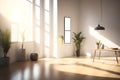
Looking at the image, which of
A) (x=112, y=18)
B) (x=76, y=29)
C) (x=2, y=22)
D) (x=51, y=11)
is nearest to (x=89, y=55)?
(x=76, y=29)

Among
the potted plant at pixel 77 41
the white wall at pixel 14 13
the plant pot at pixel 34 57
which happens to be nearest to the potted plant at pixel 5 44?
the white wall at pixel 14 13

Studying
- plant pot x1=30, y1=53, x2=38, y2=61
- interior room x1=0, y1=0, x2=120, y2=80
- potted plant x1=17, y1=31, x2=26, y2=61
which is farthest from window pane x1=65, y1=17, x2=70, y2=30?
potted plant x1=17, y1=31, x2=26, y2=61

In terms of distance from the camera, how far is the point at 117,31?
1081 cm

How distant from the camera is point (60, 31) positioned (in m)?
10.5

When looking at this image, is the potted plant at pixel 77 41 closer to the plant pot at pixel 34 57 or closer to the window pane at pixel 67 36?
the window pane at pixel 67 36

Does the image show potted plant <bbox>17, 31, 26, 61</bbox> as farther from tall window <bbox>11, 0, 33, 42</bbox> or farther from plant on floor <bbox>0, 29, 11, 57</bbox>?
plant on floor <bbox>0, 29, 11, 57</bbox>

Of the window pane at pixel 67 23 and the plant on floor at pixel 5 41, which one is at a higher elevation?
the window pane at pixel 67 23

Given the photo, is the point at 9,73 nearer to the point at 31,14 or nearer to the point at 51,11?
the point at 31,14

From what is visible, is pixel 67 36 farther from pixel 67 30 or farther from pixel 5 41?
pixel 5 41

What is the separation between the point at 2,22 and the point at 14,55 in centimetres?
157

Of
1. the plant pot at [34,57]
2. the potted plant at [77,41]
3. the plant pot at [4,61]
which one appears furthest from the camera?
the potted plant at [77,41]

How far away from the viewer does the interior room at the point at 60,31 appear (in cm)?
888

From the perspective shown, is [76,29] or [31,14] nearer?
[31,14]

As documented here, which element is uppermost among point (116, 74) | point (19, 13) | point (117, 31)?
point (19, 13)
